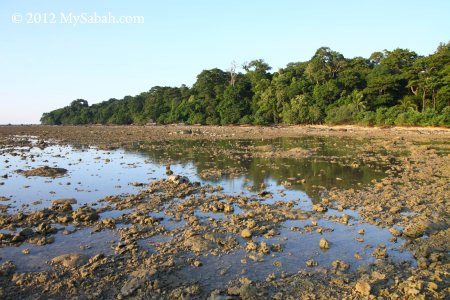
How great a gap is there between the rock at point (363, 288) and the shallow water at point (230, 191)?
1.13 m

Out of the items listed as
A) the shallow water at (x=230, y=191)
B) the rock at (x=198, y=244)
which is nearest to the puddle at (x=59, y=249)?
the shallow water at (x=230, y=191)

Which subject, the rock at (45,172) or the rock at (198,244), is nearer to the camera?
the rock at (198,244)

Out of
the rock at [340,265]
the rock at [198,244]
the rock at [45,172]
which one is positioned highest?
the rock at [45,172]

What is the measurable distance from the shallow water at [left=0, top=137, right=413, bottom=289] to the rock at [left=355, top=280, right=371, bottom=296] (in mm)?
1133

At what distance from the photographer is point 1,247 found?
8.16 meters

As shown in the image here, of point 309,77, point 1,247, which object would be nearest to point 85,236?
point 1,247

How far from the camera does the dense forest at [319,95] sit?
192 ft

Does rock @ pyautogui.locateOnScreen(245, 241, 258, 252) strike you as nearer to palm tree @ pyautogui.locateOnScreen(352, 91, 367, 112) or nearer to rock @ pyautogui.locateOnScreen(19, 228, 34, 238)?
rock @ pyautogui.locateOnScreen(19, 228, 34, 238)

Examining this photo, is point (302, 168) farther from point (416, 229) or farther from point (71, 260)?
point (71, 260)

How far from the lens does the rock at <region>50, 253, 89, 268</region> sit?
23.3 ft

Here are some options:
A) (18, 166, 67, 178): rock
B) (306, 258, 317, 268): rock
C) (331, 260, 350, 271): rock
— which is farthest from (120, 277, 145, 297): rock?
(18, 166, 67, 178): rock

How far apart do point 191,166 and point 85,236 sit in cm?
1251

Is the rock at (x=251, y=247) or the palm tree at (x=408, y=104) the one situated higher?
the palm tree at (x=408, y=104)

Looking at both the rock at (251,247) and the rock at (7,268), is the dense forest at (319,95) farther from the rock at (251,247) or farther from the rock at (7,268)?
the rock at (7,268)
